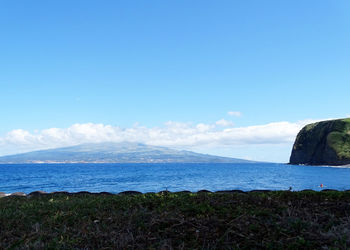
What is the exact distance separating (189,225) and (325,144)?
181235 mm

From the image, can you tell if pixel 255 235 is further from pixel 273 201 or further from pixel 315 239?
pixel 273 201

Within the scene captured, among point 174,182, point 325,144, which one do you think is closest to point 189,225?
point 174,182

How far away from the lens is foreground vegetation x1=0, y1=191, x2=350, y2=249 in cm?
490

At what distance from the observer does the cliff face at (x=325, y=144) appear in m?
154

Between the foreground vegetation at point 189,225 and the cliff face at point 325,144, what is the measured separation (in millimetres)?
169460

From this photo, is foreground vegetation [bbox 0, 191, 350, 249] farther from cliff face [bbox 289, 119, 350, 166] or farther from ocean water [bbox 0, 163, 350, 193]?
cliff face [bbox 289, 119, 350, 166]

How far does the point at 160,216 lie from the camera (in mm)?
6285

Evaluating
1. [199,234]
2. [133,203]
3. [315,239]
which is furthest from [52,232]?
[315,239]

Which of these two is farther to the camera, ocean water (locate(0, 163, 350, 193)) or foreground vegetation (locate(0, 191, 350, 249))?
ocean water (locate(0, 163, 350, 193))

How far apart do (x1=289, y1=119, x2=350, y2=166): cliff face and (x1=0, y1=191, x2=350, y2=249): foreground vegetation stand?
556 ft

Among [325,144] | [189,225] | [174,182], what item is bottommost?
[174,182]

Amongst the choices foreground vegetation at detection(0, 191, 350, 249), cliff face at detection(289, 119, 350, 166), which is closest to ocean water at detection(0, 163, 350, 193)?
foreground vegetation at detection(0, 191, 350, 249)

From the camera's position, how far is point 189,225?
18.9 ft

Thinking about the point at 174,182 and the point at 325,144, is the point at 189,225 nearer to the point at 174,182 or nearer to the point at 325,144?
the point at 174,182
